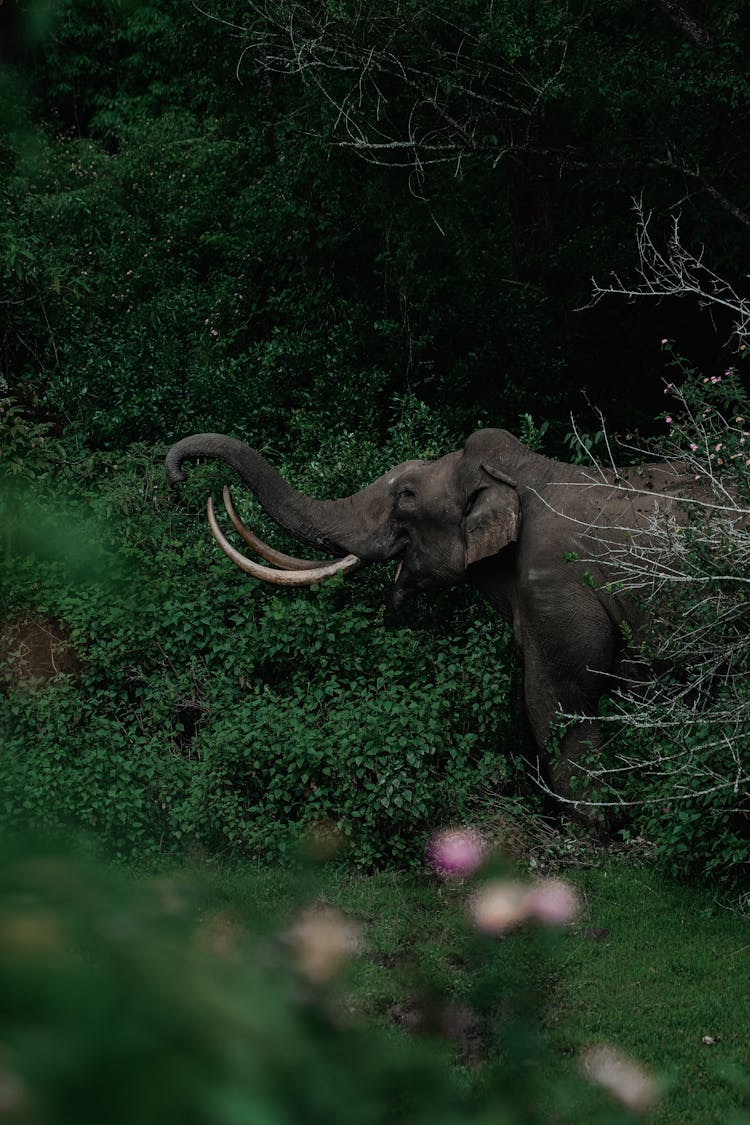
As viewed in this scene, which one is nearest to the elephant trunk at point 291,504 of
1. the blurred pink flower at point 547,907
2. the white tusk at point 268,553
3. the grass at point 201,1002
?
the white tusk at point 268,553

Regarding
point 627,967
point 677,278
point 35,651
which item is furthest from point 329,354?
point 627,967

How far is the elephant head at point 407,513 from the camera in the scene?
24.7 ft

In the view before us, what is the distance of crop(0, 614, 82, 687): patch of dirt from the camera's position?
8023mm

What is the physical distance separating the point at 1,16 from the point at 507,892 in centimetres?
161

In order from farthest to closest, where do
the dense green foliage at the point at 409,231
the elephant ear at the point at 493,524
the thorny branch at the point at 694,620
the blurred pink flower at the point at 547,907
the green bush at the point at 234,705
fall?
1. the dense green foliage at the point at 409,231
2. the elephant ear at the point at 493,524
3. the green bush at the point at 234,705
4. the thorny branch at the point at 694,620
5. the blurred pink flower at the point at 547,907

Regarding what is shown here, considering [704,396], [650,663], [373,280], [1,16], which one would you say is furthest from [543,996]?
[373,280]

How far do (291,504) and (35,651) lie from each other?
1.77 metres

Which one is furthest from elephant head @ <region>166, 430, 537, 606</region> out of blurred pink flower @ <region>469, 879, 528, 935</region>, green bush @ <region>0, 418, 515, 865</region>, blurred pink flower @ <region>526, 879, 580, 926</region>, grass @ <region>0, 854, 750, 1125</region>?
blurred pink flower @ <region>469, 879, 528, 935</region>

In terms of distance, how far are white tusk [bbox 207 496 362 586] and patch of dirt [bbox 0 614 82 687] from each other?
3.67 feet

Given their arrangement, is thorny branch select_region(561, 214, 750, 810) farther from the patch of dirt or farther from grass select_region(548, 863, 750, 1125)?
the patch of dirt

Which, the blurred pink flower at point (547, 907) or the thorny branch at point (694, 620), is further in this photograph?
the thorny branch at point (694, 620)

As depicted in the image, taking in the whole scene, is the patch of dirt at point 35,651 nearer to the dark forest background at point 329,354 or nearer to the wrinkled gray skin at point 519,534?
the dark forest background at point 329,354

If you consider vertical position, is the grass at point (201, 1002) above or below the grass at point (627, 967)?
above

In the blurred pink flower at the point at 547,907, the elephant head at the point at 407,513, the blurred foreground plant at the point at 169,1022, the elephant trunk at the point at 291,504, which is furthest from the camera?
the elephant trunk at the point at 291,504
